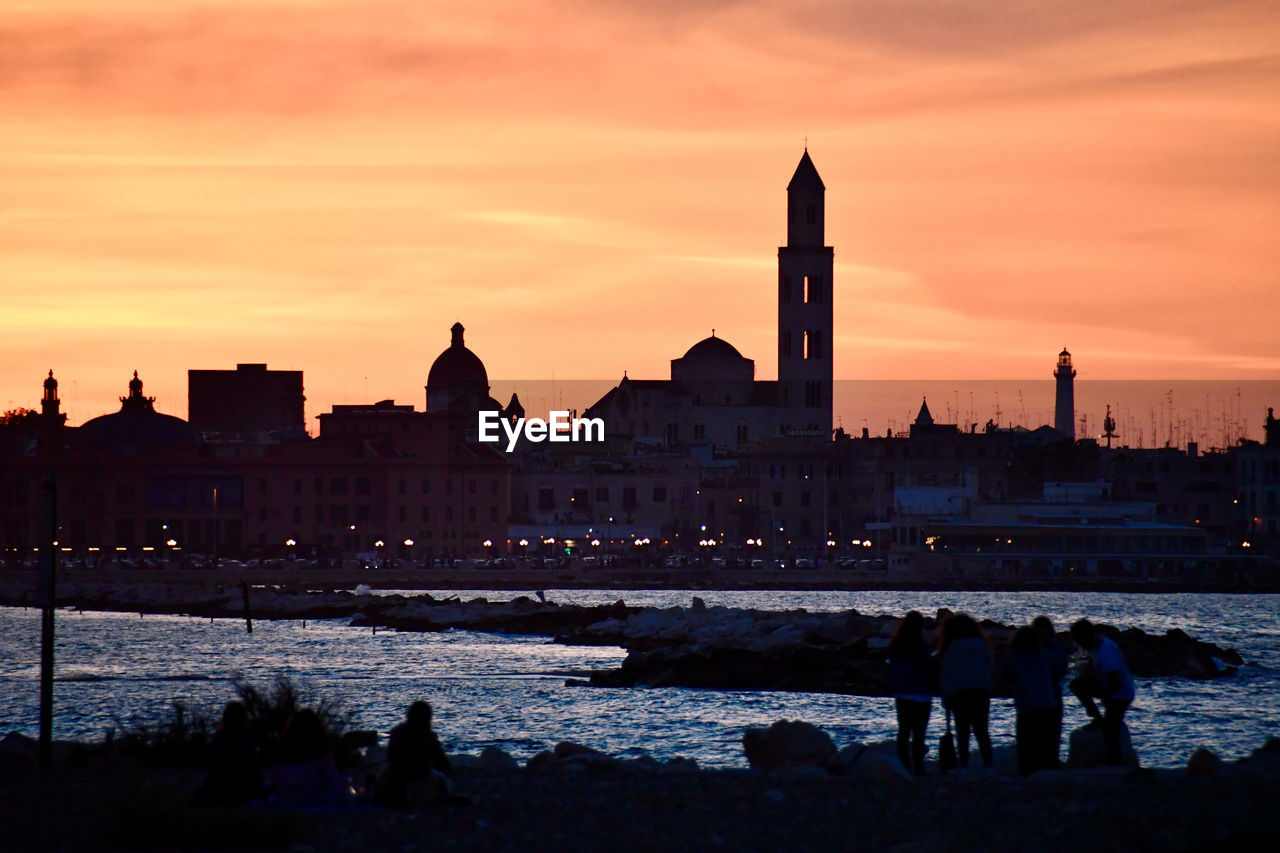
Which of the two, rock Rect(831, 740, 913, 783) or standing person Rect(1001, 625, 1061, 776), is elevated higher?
standing person Rect(1001, 625, 1061, 776)

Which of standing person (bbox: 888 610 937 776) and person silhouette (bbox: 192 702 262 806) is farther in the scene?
standing person (bbox: 888 610 937 776)

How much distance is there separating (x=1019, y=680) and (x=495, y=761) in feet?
17.8

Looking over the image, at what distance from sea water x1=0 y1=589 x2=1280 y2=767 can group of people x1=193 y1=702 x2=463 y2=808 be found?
8.51 metres

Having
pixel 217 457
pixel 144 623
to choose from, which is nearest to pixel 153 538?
pixel 217 457

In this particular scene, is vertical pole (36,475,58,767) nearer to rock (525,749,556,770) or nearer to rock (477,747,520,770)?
rock (477,747,520,770)

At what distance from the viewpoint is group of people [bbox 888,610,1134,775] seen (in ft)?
51.0

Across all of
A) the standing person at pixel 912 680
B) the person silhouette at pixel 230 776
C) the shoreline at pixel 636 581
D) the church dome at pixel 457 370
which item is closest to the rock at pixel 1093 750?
the standing person at pixel 912 680

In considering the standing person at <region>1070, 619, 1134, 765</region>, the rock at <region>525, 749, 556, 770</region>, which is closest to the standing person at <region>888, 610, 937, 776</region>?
the standing person at <region>1070, 619, 1134, 765</region>

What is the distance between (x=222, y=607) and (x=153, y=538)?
3751 cm

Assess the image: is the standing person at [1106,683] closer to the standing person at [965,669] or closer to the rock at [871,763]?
the standing person at [965,669]

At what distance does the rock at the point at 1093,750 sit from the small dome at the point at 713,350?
132592 millimetres

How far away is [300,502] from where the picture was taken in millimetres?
114062

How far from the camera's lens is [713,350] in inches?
5886

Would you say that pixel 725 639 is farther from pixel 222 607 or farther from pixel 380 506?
pixel 380 506
